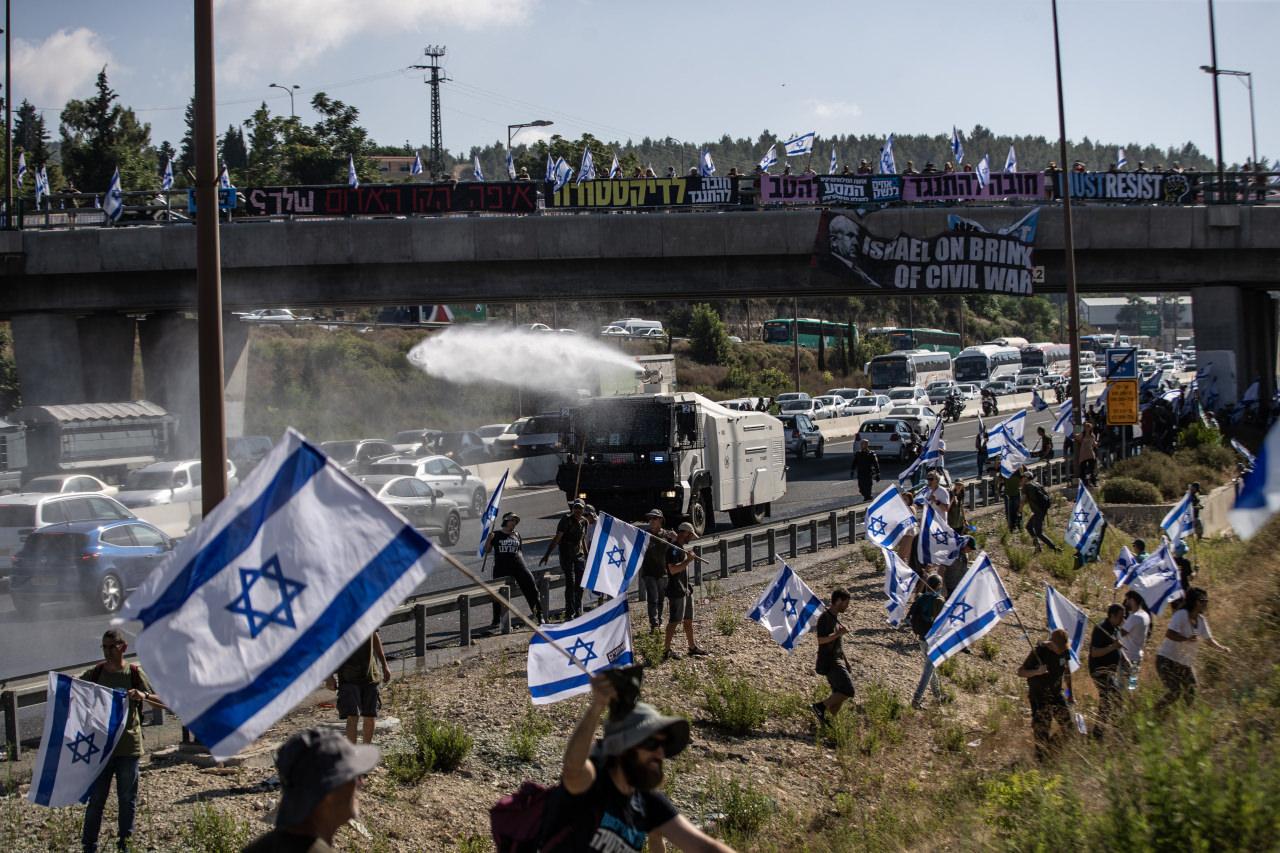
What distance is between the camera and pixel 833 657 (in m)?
13.5

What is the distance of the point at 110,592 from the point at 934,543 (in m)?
11.9

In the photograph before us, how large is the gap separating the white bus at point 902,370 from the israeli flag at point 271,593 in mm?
70389

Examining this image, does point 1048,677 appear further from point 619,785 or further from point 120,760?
point 619,785

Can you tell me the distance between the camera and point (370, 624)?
17.1 feet

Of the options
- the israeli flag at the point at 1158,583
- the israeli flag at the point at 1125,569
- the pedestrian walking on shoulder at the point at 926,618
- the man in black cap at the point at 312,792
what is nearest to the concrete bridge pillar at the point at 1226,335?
the israeli flag at the point at 1125,569

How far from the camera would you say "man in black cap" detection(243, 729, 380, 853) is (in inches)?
159

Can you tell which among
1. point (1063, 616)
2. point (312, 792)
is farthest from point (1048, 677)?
point (312, 792)

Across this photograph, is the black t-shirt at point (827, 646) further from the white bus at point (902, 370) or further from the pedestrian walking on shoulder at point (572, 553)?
the white bus at point (902, 370)

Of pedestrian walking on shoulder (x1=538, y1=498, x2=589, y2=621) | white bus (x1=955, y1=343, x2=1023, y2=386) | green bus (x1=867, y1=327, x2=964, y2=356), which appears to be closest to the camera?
pedestrian walking on shoulder (x1=538, y1=498, x2=589, y2=621)

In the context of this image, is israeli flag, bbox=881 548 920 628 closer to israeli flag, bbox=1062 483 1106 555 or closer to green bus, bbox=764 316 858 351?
israeli flag, bbox=1062 483 1106 555

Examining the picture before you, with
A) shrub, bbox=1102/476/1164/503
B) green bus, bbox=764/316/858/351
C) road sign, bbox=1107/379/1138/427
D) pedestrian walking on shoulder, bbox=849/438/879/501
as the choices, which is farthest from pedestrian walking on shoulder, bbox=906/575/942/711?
green bus, bbox=764/316/858/351

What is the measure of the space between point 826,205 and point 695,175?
3850 millimetres

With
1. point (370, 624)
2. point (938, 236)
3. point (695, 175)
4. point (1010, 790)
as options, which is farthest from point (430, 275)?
point (370, 624)

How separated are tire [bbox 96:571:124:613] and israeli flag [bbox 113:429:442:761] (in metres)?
15.2
